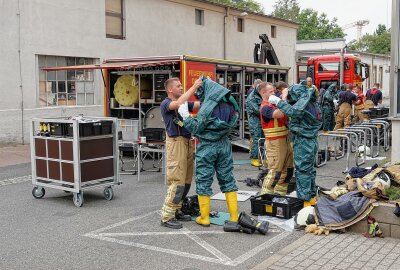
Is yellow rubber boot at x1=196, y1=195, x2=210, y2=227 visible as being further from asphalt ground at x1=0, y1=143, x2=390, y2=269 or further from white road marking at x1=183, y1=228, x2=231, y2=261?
white road marking at x1=183, y1=228, x2=231, y2=261

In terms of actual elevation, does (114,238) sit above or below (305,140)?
below

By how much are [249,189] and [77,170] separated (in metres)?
3.09

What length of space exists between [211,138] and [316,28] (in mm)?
64339

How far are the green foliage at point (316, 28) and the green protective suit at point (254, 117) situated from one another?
189 feet

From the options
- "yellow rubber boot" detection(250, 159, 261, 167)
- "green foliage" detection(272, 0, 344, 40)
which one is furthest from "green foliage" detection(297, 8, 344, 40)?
"yellow rubber boot" detection(250, 159, 261, 167)

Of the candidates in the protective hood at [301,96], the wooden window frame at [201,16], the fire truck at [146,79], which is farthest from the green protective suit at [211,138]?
the wooden window frame at [201,16]

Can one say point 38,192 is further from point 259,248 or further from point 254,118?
point 254,118

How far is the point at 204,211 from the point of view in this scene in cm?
655

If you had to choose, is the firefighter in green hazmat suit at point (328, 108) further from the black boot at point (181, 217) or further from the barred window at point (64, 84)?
the black boot at point (181, 217)

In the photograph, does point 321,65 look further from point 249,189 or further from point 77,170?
point 77,170

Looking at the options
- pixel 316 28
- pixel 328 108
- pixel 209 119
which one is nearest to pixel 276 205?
pixel 209 119

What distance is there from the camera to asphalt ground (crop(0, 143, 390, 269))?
532 centimetres

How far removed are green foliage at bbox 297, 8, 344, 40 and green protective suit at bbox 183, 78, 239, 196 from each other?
62.7 meters

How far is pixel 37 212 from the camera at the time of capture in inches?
296
